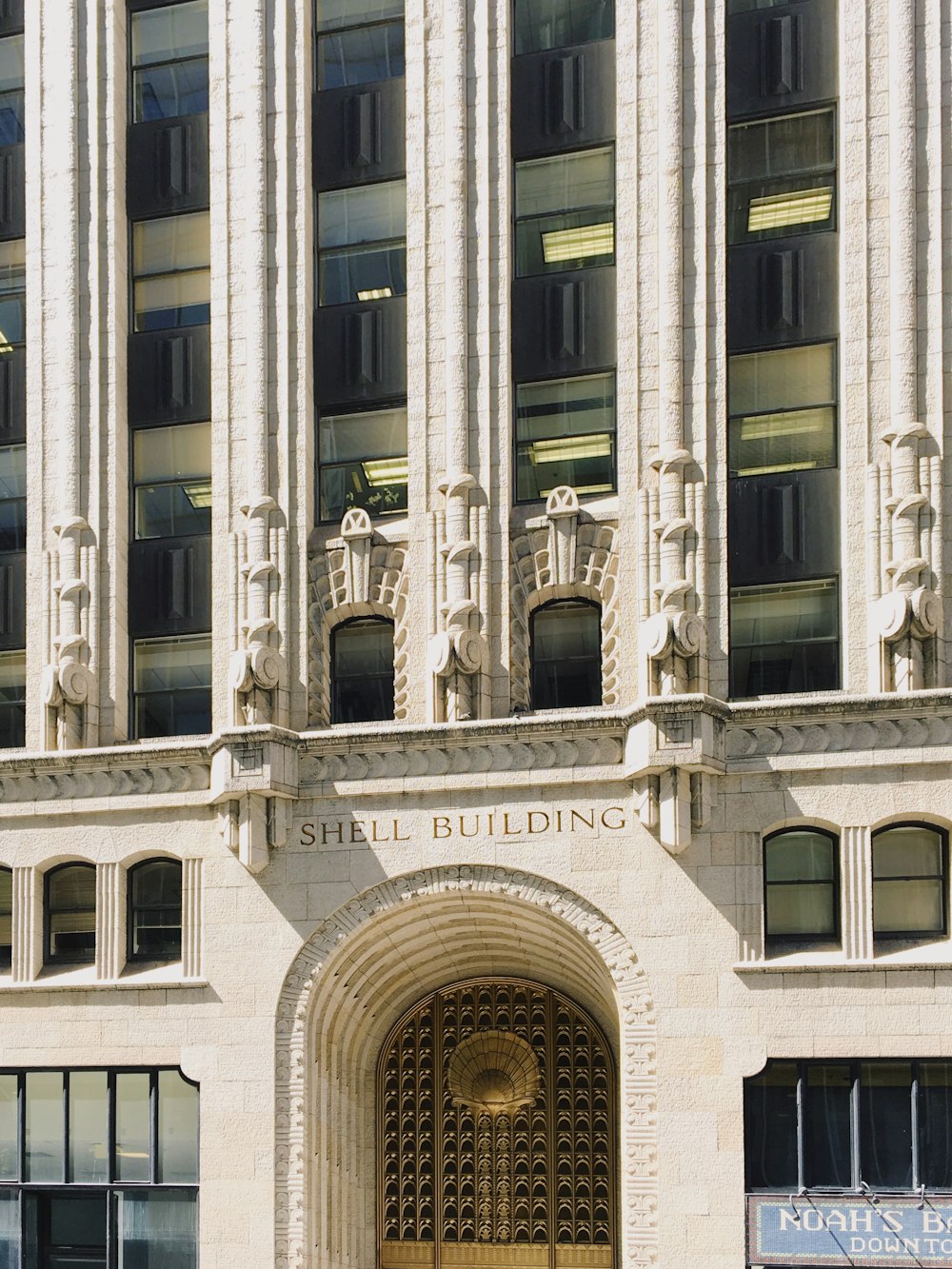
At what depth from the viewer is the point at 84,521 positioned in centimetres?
2772

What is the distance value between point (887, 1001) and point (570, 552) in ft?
27.7

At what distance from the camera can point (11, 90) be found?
29.9 metres

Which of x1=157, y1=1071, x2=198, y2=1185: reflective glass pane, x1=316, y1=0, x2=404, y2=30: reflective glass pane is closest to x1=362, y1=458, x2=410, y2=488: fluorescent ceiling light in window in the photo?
x1=316, y1=0, x2=404, y2=30: reflective glass pane

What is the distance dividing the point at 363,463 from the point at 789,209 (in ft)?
27.0

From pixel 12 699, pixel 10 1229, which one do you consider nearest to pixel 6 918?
pixel 12 699

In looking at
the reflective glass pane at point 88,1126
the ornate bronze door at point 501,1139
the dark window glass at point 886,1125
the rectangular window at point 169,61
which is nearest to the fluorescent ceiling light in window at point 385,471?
the rectangular window at point 169,61

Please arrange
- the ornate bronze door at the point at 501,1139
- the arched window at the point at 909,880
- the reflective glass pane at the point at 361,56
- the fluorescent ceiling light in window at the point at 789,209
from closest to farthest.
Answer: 1. the arched window at the point at 909,880
2. the fluorescent ceiling light in window at the point at 789,209
3. the ornate bronze door at the point at 501,1139
4. the reflective glass pane at the point at 361,56

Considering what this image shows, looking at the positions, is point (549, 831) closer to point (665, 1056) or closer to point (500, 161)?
point (665, 1056)

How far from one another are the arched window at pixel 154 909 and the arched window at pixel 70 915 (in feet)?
2.57

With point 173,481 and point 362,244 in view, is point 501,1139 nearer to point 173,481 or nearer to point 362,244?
point 173,481

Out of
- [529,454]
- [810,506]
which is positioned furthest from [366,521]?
[810,506]

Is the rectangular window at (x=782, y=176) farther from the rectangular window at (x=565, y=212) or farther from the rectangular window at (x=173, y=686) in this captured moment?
the rectangular window at (x=173, y=686)

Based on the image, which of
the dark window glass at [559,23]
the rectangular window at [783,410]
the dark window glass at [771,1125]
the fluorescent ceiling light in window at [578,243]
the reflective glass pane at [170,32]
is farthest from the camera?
the reflective glass pane at [170,32]

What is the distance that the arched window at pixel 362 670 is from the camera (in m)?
26.5
